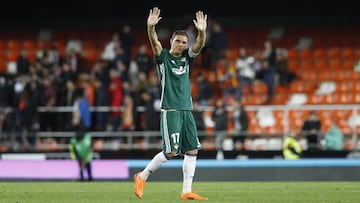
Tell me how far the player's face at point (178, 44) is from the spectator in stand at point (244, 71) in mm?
14944

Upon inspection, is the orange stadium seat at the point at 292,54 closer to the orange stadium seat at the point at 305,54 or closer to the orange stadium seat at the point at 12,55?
the orange stadium seat at the point at 305,54

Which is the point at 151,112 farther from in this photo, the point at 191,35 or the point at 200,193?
the point at 200,193

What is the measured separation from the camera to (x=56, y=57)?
29.5 meters

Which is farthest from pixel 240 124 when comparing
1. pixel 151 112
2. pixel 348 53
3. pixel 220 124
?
pixel 348 53

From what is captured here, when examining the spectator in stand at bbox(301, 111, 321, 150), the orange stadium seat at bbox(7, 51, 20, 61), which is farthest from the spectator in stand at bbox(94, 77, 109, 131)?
the spectator in stand at bbox(301, 111, 321, 150)

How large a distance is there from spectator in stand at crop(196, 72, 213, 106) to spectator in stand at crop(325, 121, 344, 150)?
3.89 meters

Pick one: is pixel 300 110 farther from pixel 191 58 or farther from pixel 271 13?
pixel 191 58

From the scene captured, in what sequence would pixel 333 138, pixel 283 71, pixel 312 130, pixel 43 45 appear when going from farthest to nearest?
pixel 43 45
pixel 283 71
pixel 312 130
pixel 333 138

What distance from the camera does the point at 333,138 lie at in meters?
25.8

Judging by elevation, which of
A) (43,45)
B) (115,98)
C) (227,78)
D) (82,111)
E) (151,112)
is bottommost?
(151,112)

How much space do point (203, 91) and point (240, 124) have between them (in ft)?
6.44

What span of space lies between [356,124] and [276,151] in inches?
103

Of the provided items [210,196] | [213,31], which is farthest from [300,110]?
[210,196]

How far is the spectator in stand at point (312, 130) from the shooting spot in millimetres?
26000
